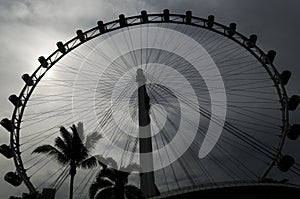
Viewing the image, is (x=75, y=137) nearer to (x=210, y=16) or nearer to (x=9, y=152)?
(x=9, y=152)

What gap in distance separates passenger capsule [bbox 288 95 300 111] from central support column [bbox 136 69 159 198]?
14.3 meters

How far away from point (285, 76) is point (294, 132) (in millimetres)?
5807

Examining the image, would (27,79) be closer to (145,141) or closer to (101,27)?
(101,27)

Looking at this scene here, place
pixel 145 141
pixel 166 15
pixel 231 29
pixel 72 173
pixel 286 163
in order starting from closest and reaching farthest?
pixel 145 141 < pixel 286 163 < pixel 72 173 < pixel 231 29 < pixel 166 15

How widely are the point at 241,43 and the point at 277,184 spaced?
20382 millimetres

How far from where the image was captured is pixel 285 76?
36188mm

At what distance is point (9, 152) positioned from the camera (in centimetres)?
3497

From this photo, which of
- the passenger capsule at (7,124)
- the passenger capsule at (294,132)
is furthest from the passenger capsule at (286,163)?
the passenger capsule at (7,124)

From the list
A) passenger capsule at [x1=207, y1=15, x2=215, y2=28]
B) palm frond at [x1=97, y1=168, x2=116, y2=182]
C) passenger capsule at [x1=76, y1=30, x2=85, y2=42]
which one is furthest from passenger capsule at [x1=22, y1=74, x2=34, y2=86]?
passenger capsule at [x1=207, y1=15, x2=215, y2=28]

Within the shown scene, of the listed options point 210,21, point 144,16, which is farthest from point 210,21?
point 144,16

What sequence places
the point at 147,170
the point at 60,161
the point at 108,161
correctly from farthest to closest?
the point at 108,161, the point at 60,161, the point at 147,170

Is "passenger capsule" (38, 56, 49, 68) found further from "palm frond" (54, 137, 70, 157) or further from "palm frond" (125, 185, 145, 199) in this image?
"palm frond" (125, 185, 145, 199)

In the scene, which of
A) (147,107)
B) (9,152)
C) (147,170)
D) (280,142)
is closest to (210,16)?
(147,107)

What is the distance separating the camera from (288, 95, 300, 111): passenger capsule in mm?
35188
